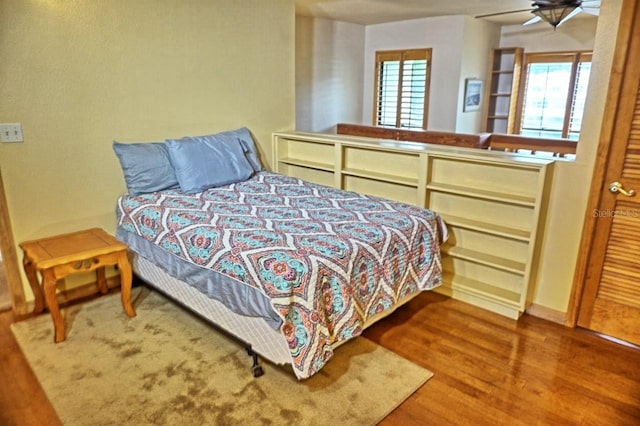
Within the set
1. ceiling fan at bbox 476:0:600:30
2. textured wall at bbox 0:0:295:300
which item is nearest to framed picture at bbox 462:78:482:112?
ceiling fan at bbox 476:0:600:30

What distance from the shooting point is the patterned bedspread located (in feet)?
6.11

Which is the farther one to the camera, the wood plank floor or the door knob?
the door knob

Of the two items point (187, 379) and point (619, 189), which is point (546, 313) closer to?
point (619, 189)

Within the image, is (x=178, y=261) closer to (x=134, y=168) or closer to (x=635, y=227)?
(x=134, y=168)

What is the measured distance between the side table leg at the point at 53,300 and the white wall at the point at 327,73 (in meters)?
4.88

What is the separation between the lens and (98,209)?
300 centimetres

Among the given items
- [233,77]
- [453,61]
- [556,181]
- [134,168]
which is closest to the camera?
[556,181]

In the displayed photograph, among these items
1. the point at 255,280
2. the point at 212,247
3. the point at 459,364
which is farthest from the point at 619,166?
the point at 212,247

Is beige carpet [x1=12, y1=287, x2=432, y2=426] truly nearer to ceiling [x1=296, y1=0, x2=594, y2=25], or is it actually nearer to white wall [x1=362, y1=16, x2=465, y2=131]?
ceiling [x1=296, y1=0, x2=594, y2=25]

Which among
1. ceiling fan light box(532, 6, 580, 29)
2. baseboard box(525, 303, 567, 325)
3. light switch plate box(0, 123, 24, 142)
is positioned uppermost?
ceiling fan light box(532, 6, 580, 29)

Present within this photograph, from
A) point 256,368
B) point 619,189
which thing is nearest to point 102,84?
point 256,368

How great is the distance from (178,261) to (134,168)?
90 centimetres

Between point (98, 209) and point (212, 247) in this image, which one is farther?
point (98, 209)

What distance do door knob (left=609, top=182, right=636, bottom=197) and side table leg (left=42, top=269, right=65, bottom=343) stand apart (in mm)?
3123
